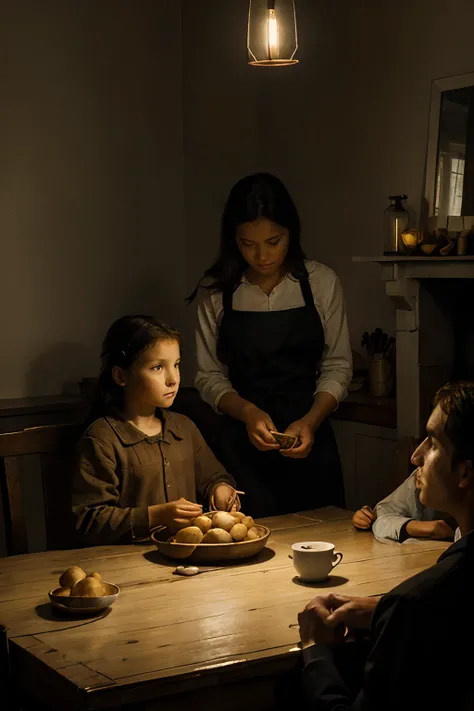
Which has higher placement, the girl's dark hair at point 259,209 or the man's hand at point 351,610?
the girl's dark hair at point 259,209

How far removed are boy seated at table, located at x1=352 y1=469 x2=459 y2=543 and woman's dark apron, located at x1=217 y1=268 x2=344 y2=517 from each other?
1.71 ft

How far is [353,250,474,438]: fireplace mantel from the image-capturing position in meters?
3.60

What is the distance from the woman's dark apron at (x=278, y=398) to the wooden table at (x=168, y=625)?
69 cm

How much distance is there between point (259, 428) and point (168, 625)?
1.19 meters

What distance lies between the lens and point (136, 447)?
286cm

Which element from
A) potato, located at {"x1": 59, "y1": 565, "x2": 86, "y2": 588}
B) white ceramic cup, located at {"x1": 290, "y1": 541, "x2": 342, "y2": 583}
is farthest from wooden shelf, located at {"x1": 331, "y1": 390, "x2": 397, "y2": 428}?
potato, located at {"x1": 59, "y1": 565, "x2": 86, "y2": 588}

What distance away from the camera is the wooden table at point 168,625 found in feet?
5.90

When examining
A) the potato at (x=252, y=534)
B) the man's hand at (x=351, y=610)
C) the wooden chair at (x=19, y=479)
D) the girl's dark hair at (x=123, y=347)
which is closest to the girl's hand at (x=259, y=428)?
the girl's dark hair at (x=123, y=347)

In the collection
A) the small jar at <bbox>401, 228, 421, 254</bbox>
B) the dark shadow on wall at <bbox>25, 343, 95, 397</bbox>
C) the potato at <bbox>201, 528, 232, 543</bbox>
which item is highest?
the small jar at <bbox>401, 228, 421, 254</bbox>

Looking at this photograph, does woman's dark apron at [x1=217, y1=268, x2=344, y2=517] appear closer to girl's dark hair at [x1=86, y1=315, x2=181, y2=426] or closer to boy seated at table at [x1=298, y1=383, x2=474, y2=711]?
girl's dark hair at [x1=86, y1=315, x2=181, y2=426]

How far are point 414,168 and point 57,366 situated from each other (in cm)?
172

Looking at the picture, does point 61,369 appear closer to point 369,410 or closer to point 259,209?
point 369,410

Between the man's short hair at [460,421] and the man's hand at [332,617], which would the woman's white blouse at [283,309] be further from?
the man's short hair at [460,421]

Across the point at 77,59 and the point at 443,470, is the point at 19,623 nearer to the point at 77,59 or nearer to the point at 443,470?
the point at 443,470
